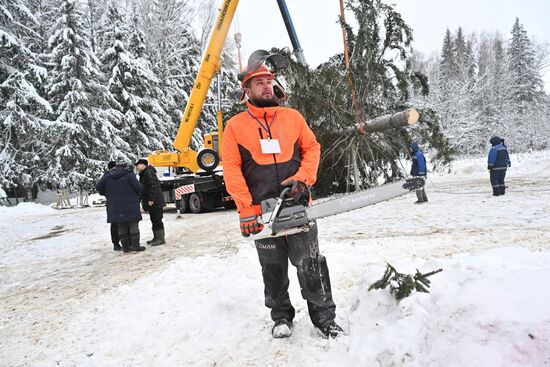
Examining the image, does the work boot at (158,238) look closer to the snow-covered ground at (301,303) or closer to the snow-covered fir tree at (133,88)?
the snow-covered ground at (301,303)

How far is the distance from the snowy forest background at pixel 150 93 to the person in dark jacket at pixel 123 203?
3.47 meters

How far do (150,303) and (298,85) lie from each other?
829 centimetres

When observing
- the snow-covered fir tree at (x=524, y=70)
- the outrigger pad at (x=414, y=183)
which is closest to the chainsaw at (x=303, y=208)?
the outrigger pad at (x=414, y=183)

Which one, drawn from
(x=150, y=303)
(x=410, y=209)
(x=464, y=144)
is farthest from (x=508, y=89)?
(x=150, y=303)

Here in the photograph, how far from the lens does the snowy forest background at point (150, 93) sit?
10641mm

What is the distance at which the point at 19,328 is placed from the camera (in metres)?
3.53

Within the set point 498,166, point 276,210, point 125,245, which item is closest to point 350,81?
point 498,166

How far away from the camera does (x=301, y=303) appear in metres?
3.33

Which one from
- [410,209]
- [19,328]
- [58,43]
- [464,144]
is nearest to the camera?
[19,328]

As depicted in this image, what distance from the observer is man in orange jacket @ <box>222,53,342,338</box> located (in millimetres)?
2674

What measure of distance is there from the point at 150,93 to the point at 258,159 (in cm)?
2308

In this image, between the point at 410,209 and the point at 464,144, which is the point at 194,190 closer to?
the point at 410,209

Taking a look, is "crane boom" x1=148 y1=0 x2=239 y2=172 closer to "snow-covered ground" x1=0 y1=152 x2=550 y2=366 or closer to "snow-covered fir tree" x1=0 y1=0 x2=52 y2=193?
"snow-covered ground" x1=0 y1=152 x2=550 y2=366

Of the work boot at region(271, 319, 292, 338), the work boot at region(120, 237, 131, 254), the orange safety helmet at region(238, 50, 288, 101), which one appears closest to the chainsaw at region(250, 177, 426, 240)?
the work boot at region(271, 319, 292, 338)
